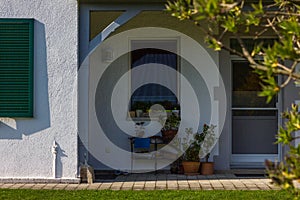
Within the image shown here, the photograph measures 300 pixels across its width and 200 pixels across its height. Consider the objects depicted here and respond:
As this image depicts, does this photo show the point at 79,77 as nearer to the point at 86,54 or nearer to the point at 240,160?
the point at 86,54

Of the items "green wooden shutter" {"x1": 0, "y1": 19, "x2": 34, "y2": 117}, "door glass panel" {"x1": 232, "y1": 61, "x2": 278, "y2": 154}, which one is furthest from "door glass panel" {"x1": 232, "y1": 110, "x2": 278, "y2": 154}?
"green wooden shutter" {"x1": 0, "y1": 19, "x2": 34, "y2": 117}

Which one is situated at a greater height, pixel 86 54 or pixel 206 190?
pixel 86 54

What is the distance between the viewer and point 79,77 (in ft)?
28.9

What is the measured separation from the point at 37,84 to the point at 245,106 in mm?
4168

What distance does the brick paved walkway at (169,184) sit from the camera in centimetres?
834

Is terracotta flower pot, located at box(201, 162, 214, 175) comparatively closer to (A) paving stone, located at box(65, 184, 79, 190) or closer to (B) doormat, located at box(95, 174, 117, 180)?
(B) doormat, located at box(95, 174, 117, 180)

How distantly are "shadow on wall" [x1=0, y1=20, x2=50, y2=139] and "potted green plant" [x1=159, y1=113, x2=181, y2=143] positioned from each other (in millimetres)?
2412

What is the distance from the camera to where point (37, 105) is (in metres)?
8.75

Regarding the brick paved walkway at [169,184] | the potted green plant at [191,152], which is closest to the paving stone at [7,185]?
the brick paved walkway at [169,184]

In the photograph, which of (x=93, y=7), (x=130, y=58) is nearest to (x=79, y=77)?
(x=93, y=7)

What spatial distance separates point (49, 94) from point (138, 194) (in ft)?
7.53

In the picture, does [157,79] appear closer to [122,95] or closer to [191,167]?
[122,95]

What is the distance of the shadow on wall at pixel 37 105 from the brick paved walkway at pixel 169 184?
862mm

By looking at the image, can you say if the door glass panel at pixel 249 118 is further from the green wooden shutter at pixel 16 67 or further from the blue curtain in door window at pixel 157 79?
the green wooden shutter at pixel 16 67
